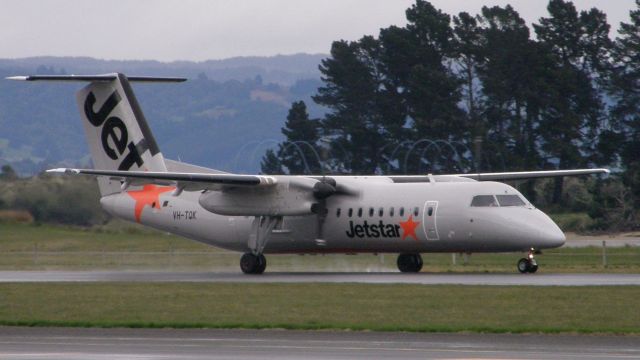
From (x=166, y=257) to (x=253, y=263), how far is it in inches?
337

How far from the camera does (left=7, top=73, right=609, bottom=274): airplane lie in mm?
34406

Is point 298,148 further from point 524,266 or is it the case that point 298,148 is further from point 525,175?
point 524,266

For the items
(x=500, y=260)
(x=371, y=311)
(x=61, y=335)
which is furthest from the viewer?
(x=500, y=260)

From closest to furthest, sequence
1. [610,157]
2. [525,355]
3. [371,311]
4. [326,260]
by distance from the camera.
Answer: [525,355], [371,311], [326,260], [610,157]

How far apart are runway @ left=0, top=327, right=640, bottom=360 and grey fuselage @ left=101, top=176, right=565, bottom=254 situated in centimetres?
1379

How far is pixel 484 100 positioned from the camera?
251ft

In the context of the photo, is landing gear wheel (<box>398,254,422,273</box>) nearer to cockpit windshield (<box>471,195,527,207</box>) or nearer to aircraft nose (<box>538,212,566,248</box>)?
cockpit windshield (<box>471,195,527,207</box>)

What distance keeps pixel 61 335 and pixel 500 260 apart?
2612cm

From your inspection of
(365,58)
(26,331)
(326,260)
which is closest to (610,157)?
(365,58)

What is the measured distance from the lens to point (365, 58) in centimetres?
8319

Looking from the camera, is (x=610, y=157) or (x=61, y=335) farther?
(x=610, y=157)

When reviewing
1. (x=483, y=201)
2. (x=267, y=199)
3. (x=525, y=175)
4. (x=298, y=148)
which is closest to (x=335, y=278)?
(x=267, y=199)

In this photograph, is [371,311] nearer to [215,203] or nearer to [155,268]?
[215,203]

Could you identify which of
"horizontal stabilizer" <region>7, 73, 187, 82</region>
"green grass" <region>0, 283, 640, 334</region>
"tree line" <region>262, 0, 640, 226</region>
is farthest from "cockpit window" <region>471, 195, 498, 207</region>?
"tree line" <region>262, 0, 640, 226</region>
